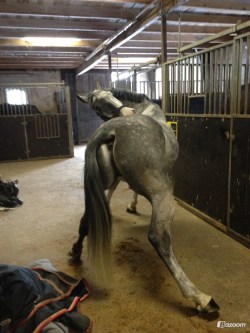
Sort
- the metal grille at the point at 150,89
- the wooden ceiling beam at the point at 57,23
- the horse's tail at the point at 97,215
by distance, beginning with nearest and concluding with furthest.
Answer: the horse's tail at the point at 97,215
the wooden ceiling beam at the point at 57,23
the metal grille at the point at 150,89

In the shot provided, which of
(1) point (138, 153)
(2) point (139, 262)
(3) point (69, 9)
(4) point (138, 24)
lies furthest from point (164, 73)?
(2) point (139, 262)

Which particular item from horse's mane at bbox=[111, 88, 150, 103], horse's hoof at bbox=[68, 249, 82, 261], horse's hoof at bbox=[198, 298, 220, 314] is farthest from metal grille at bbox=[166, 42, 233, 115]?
horse's hoof at bbox=[68, 249, 82, 261]

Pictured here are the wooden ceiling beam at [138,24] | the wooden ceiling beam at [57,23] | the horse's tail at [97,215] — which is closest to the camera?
the horse's tail at [97,215]

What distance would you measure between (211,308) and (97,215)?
2.54 ft

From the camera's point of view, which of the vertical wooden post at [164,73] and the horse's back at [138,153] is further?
the vertical wooden post at [164,73]

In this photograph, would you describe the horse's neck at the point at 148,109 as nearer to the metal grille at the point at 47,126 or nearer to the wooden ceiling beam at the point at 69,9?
the wooden ceiling beam at the point at 69,9

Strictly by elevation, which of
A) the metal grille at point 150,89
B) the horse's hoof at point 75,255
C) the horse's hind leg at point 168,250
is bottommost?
the horse's hoof at point 75,255

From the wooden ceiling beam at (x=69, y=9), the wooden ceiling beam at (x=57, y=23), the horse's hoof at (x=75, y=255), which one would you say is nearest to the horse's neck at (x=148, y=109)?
the horse's hoof at (x=75, y=255)

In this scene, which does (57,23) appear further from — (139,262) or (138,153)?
(139,262)

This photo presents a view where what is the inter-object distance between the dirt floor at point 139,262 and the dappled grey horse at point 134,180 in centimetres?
17

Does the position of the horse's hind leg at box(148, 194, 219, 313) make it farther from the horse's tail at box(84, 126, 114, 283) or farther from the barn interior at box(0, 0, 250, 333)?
the horse's tail at box(84, 126, 114, 283)

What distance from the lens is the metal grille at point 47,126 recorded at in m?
6.46

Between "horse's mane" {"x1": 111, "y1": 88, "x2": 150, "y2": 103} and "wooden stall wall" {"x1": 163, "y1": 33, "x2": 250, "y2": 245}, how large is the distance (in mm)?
697

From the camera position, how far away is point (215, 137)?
249 centimetres
